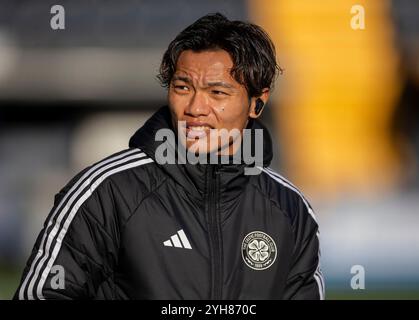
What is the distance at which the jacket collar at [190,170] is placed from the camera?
1.81 m

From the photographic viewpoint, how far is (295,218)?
1.87 m

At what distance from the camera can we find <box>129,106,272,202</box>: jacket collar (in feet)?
5.93

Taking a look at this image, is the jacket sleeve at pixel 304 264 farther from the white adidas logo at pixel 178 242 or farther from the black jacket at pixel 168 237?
the white adidas logo at pixel 178 242

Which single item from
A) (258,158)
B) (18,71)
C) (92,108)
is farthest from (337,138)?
(258,158)

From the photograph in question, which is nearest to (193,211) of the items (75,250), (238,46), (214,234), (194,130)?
(214,234)

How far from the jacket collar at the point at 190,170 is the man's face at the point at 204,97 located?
39 millimetres

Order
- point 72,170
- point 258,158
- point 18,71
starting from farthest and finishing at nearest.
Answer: point 18,71 → point 72,170 → point 258,158

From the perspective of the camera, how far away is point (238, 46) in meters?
1.90

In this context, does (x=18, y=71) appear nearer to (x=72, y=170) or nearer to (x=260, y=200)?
(x=72, y=170)

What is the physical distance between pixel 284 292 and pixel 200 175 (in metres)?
0.34

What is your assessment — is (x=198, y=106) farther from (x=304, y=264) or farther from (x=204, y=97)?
(x=304, y=264)

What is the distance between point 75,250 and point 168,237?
0.70 ft

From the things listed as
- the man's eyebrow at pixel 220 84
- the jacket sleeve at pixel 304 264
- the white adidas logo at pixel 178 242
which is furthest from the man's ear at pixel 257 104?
the white adidas logo at pixel 178 242

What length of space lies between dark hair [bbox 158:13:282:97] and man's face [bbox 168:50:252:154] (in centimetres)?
2
